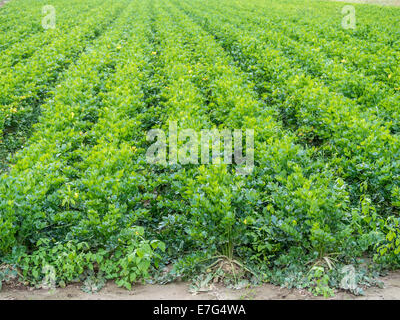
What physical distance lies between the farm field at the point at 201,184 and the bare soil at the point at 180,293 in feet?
0.28

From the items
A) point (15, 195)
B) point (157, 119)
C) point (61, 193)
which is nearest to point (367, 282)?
point (61, 193)

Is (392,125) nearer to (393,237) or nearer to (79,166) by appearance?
(393,237)

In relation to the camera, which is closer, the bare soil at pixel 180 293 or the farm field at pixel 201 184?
the bare soil at pixel 180 293

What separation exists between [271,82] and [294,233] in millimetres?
5423

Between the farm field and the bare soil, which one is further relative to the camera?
the farm field

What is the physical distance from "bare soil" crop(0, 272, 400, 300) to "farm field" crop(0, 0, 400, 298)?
9cm

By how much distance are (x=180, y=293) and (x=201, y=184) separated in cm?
134

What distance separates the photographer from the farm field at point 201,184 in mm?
4340

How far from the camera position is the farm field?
4.34 m

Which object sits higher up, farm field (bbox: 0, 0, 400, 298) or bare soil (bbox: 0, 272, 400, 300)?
farm field (bbox: 0, 0, 400, 298)

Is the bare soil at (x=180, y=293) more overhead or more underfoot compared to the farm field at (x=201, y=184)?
more underfoot

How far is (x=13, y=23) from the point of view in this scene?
17.2m

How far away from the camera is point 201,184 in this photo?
16.4ft
